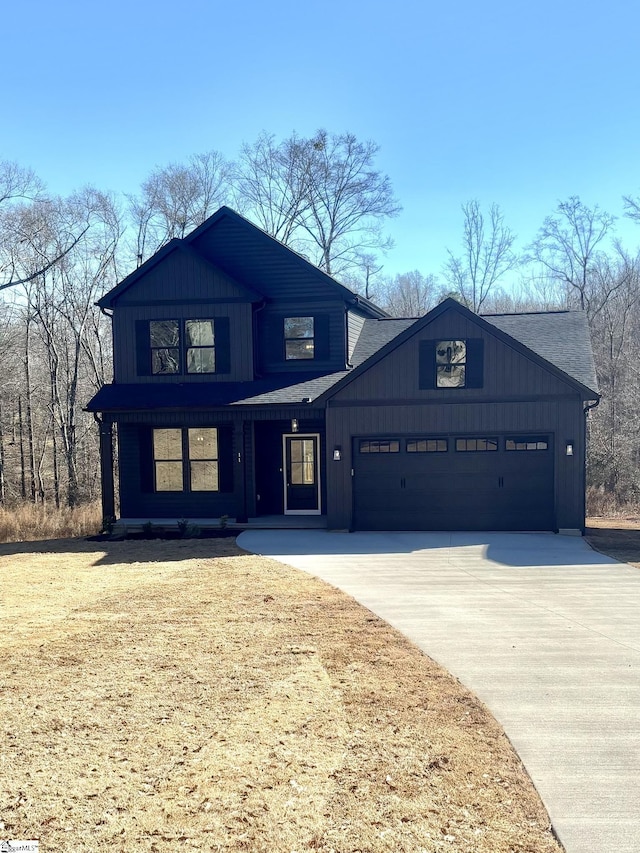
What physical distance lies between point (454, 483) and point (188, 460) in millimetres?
6623

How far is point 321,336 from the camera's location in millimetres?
16234

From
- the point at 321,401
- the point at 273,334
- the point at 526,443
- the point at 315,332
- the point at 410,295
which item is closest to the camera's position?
the point at 526,443

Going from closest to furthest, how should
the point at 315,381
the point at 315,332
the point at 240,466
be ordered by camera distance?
the point at 240,466 → the point at 315,381 → the point at 315,332

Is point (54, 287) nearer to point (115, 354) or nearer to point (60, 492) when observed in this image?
point (60, 492)

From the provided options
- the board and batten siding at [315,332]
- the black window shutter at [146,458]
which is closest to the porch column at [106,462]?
the black window shutter at [146,458]

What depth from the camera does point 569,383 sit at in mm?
13594

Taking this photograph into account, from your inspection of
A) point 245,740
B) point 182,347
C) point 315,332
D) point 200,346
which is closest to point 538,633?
point 245,740

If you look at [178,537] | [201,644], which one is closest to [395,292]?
[178,537]

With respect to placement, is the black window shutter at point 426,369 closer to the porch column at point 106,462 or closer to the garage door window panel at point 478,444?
the garage door window panel at point 478,444

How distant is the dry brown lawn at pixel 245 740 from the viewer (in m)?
3.61

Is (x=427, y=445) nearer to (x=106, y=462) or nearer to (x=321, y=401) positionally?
(x=321, y=401)

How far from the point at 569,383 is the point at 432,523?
4.25 meters

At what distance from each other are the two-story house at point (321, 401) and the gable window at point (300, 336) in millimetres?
36

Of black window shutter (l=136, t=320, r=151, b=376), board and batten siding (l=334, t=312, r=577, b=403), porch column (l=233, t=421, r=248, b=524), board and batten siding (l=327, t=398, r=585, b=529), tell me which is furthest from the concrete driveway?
black window shutter (l=136, t=320, r=151, b=376)
